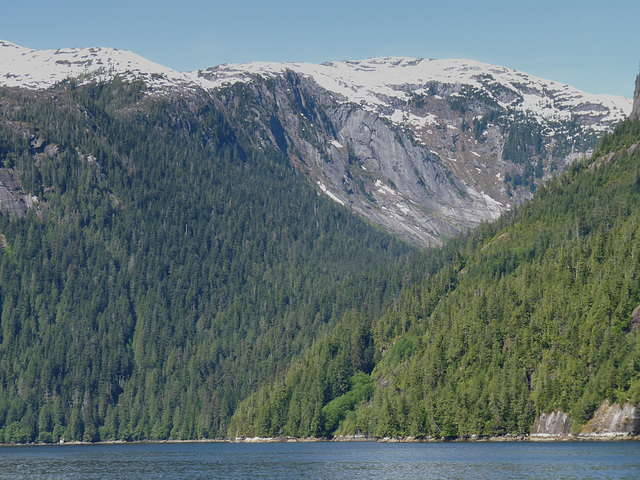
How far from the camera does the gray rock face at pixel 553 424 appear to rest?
168750 mm

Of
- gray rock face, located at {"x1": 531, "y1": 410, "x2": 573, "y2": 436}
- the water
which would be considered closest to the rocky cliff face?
gray rock face, located at {"x1": 531, "y1": 410, "x2": 573, "y2": 436}

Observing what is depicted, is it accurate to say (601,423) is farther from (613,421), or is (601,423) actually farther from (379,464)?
(379,464)

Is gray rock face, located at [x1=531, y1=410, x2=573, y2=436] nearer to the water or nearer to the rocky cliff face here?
the rocky cliff face

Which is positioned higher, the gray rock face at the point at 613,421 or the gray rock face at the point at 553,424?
the gray rock face at the point at 613,421

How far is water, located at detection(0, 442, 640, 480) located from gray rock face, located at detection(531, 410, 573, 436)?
9707 millimetres

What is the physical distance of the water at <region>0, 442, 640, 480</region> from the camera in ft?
377

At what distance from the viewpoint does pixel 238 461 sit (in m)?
160

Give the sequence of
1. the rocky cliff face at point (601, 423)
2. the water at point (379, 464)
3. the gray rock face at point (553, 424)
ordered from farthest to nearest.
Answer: the gray rock face at point (553, 424) → the rocky cliff face at point (601, 423) → the water at point (379, 464)

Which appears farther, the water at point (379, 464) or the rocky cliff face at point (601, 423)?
the rocky cliff face at point (601, 423)

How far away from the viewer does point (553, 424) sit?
171 meters

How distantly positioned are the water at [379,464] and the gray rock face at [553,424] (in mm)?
9707

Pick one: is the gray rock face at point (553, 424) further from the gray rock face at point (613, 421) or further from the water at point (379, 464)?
the water at point (379, 464)

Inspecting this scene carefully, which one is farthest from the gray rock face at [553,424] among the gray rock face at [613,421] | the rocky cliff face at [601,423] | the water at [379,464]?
the water at [379,464]

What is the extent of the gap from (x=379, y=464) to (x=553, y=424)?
48625 millimetres
